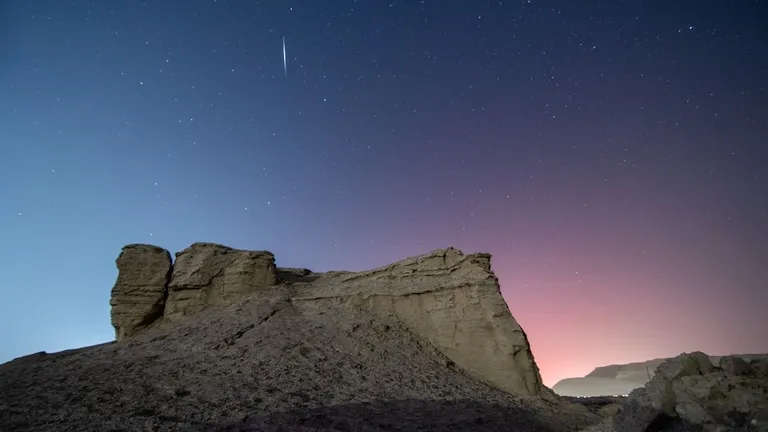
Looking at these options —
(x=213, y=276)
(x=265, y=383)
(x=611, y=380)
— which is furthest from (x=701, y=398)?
(x=611, y=380)

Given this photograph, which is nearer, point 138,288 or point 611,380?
point 138,288

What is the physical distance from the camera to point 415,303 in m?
20.8

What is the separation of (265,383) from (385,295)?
32.1 feet

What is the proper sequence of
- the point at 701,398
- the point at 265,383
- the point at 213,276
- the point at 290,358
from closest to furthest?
the point at 701,398 < the point at 265,383 < the point at 290,358 < the point at 213,276

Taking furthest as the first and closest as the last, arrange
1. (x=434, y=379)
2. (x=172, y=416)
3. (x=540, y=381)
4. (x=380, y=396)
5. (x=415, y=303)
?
(x=415, y=303)
(x=540, y=381)
(x=434, y=379)
(x=380, y=396)
(x=172, y=416)

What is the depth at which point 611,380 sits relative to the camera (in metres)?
106

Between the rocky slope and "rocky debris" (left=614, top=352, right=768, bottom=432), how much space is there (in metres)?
4.85

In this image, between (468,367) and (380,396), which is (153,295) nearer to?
(380,396)

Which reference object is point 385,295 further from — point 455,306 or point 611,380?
point 611,380

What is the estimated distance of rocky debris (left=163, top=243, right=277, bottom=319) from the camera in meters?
21.3

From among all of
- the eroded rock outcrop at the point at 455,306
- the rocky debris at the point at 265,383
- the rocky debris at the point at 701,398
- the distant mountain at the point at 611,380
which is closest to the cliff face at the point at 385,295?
the eroded rock outcrop at the point at 455,306

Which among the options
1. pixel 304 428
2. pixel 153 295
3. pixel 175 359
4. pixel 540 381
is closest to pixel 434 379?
pixel 540 381

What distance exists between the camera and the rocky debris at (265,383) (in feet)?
31.9

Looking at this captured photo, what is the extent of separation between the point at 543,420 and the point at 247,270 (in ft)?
55.1
